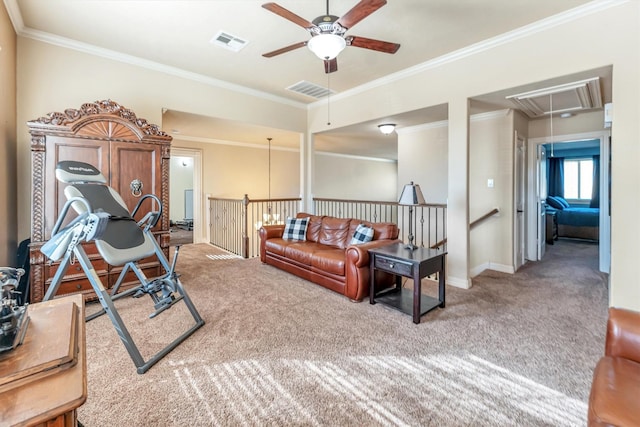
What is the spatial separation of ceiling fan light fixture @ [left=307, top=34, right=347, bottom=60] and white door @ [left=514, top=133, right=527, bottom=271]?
369 cm

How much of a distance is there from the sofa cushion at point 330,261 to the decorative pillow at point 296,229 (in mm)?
868

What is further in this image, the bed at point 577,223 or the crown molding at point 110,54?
the bed at point 577,223

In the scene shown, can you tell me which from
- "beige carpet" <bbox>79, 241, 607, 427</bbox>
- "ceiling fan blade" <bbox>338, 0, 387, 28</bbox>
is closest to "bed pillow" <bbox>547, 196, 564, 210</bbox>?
"beige carpet" <bbox>79, 241, 607, 427</bbox>

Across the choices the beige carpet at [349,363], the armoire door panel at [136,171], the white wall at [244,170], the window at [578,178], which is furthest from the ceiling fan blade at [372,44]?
the window at [578,178]

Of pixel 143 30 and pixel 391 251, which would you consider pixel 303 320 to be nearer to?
pixel 391 251

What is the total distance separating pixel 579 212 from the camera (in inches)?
283

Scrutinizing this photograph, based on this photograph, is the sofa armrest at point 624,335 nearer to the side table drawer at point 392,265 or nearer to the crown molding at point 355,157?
the side table drawer at point 392,265

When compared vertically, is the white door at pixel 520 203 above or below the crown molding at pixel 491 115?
below

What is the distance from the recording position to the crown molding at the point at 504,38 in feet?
8.91

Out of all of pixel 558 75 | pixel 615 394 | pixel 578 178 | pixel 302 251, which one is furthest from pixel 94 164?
pixel 578 178

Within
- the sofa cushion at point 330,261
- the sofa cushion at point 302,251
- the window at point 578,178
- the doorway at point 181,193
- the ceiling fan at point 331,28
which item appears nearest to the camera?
the ceiling fan at point 331,28

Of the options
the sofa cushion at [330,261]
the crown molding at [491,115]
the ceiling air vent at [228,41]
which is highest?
the ceiling air vent at [228,41]

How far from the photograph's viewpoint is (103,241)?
226cm

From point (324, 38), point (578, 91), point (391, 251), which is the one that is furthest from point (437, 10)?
point (391, 251)
